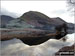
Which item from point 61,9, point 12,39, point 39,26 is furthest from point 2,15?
point 61,9

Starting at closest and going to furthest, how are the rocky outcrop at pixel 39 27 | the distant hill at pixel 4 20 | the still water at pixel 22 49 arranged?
A: 1. the still water at pixel 22 49
2. the distant hill at pixel 4 20
3. the rocky outcrop at pixel 39 27

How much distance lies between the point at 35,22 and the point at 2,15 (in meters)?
1.69

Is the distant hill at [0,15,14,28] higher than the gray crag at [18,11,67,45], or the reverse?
the distant hill at [0,15,14,28]

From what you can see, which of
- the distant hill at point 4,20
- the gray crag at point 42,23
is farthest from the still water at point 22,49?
the distant hill at point 4,20

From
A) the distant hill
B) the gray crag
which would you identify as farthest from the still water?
the distant hill

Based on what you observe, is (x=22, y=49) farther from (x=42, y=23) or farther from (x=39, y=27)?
(x=42, y=23)

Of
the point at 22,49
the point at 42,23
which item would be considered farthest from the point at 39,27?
the point at 22,49

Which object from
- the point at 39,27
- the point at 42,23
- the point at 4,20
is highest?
the point at 4,20

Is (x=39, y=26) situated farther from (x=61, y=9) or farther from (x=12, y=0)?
(x=12, y=0)

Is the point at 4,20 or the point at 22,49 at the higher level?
the point at 4,20

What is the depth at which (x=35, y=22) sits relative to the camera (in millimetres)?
5785

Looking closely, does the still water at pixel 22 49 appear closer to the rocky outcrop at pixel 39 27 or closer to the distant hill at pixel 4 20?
the rocky outcrop at pixel 39 27

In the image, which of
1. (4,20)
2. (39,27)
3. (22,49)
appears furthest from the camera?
(39,27)

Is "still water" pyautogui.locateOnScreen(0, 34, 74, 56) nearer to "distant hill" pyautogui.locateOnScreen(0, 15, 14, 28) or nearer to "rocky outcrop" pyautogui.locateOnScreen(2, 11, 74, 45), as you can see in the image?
"rocky outcrop" pyautogui.locateOnScreen(2, 11, 74, 45)
